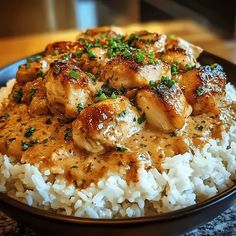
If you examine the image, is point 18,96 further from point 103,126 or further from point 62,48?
point 103,126

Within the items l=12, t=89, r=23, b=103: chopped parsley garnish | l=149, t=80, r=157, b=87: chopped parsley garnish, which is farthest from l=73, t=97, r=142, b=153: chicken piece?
l=12, t=89, r=23, b=103: chopped parsley garnish

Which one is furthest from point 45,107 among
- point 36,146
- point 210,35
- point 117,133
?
point 210,35

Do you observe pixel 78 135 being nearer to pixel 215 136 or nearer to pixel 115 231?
pixel 115 231

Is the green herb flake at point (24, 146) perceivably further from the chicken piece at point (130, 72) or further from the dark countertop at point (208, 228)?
the chicken piece at point (130, 72)

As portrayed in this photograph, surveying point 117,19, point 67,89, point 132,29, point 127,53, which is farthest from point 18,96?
point 117,19

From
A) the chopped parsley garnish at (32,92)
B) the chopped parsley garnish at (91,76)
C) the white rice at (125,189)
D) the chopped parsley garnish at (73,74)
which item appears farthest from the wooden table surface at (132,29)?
the white rice at (125,189)
